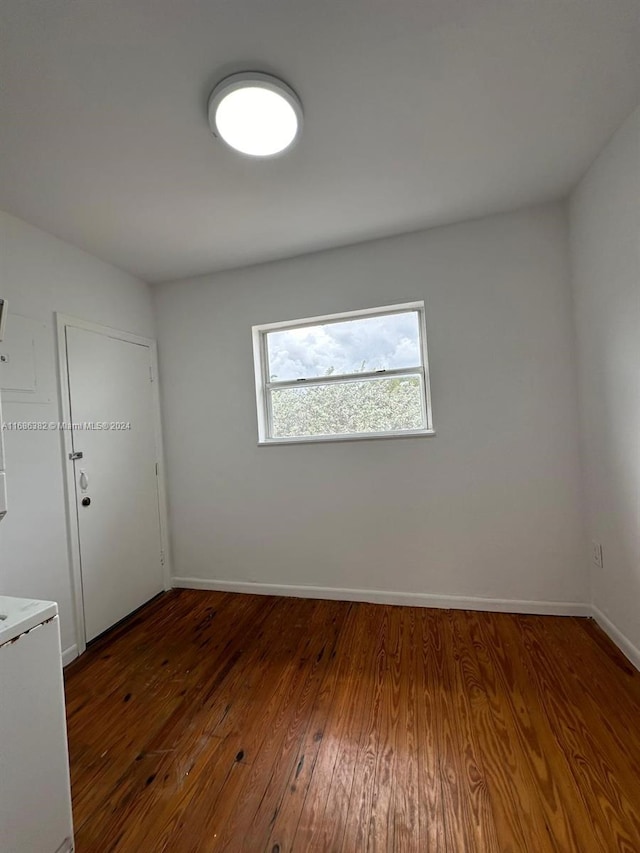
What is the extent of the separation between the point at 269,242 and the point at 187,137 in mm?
938

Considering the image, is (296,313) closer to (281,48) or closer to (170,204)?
(170,204)

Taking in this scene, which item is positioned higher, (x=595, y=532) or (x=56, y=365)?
(x=56, y=365)

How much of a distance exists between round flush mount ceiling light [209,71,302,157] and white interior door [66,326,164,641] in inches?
62.0

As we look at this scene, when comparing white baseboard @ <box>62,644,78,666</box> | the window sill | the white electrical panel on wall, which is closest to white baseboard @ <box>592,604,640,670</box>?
the window sill

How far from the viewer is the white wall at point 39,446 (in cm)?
184

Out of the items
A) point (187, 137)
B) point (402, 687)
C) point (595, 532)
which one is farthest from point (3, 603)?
point (595, 532)

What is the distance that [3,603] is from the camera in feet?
3.47

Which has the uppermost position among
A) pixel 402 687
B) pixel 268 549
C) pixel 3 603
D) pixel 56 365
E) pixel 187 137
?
pixel 187 137

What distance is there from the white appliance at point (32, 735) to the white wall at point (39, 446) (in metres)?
1.01

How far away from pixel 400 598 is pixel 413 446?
109 cm

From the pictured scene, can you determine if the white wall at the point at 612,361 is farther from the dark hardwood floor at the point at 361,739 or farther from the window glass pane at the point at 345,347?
the window glass pane at the point at 345,347

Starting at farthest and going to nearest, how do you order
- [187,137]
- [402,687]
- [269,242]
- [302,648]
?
[269,242]
[302,648]
[402,687]
[187,137]

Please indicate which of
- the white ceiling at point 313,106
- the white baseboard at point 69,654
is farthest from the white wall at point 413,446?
the white baseboard at point 69,654

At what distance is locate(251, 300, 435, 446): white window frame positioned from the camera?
2.43 metres
